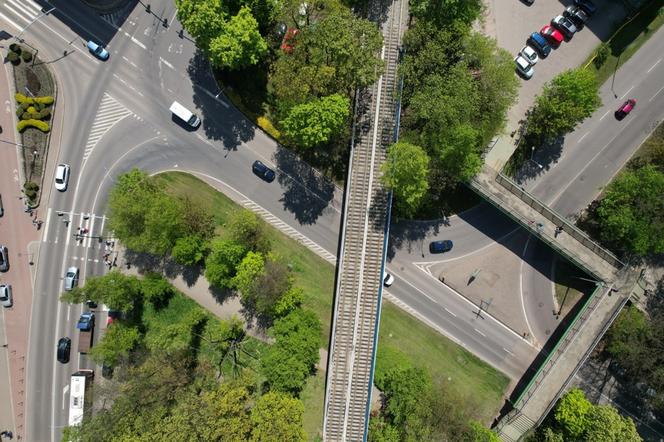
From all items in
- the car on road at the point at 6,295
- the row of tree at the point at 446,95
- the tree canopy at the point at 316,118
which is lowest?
the car on road at the point at 6,295

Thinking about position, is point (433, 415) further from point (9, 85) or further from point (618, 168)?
point (9, 85)

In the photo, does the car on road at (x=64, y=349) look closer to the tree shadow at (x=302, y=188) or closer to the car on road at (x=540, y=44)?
the tree shadow at (x=302, y=188)

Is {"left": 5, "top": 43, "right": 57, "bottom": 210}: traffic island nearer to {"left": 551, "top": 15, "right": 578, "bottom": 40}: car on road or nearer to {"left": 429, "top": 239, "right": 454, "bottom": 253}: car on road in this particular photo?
{"left": 429, "top": 239, "right": 454, "bottom": 253}: car on road

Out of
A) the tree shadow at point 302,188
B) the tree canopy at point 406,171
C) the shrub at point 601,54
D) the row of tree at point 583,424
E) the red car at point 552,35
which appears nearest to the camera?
the tree canopy at point 406,171

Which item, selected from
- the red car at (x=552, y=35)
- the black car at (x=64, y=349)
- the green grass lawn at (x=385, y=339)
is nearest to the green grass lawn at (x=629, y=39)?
the red car at (x=552, y=35)

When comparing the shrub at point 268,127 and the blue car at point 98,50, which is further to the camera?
the shrub at point 268,127

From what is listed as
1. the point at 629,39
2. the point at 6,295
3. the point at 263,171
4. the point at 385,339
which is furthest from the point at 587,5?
the point at 6,295

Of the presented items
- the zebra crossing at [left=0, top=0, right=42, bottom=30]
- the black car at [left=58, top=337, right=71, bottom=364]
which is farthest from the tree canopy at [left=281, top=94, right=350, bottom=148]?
the black car at [left=58, top=337, right=71, bottom=364]
